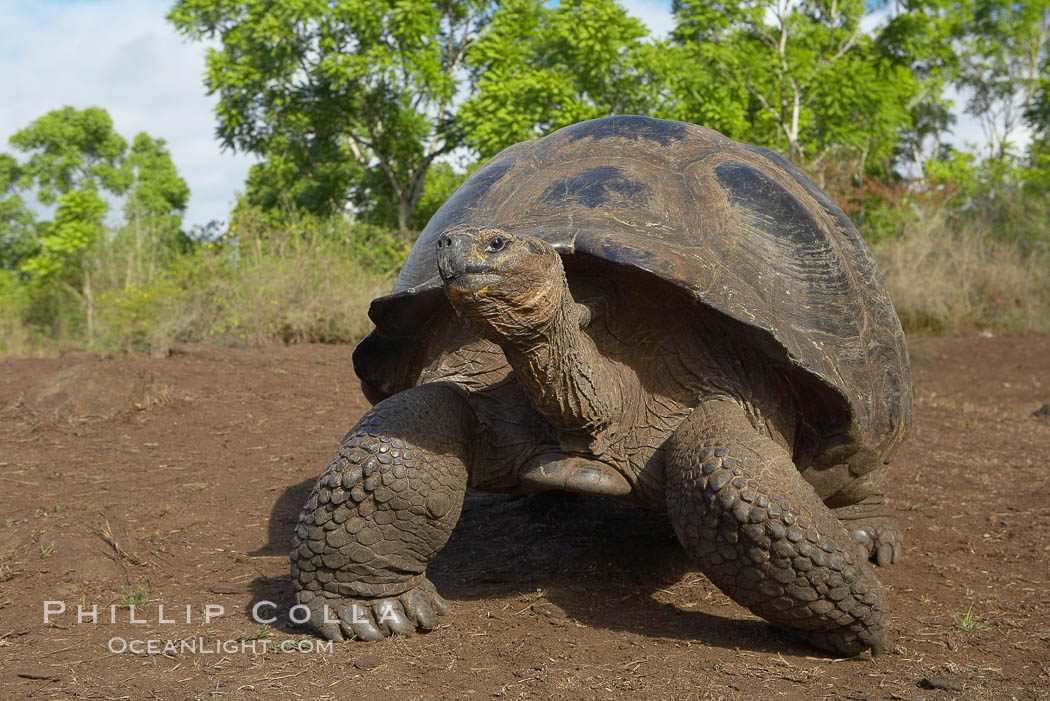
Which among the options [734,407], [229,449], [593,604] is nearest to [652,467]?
[734,407]

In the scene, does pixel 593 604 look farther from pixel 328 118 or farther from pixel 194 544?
pixel 328 118

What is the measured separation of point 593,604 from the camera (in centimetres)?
327

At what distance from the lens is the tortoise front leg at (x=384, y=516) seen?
273 cm

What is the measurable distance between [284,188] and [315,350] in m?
12.7

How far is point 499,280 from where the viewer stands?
2148 mm

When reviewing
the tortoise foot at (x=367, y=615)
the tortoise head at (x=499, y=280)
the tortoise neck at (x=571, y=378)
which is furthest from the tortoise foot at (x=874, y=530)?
the tortoise head at (x=499, y=280)

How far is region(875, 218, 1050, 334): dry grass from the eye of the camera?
1398cm

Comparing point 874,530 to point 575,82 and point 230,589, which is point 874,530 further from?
point 575,82

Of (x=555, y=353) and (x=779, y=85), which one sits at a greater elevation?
(x=779, y=85)

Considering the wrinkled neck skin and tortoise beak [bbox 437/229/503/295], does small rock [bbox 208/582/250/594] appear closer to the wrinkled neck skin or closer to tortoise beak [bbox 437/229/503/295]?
the wrinkled neck skin

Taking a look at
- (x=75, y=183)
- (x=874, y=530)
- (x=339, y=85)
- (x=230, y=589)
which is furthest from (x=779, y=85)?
(x=75, y=183)

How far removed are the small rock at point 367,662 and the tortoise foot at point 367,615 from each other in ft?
0.50

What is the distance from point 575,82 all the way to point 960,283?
7.29 m

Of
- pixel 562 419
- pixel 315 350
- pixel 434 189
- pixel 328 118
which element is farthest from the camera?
pixel 434 189
